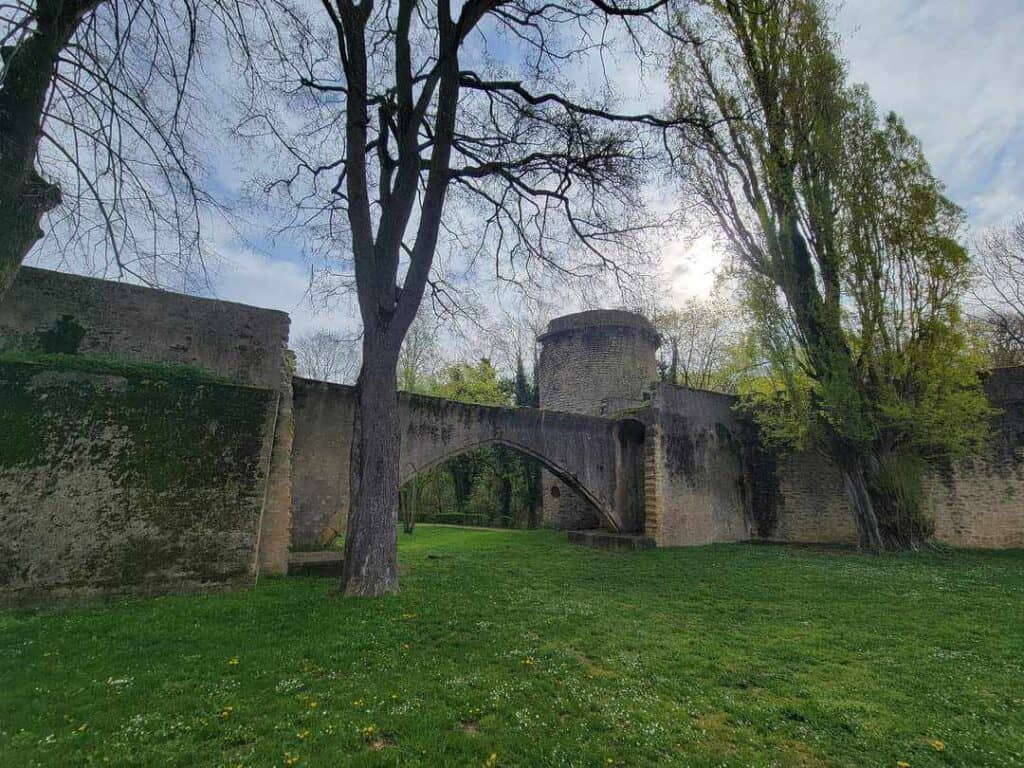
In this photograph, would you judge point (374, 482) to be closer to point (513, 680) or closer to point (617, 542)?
point (513, 680)

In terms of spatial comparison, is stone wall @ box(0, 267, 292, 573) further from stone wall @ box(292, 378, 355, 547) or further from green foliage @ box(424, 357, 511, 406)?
green foliage @ box(424, 357, 511, 406)

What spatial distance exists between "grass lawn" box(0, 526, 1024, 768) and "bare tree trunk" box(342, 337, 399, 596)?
0.38 meters

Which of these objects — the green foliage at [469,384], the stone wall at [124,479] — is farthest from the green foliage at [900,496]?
the green foliage at [469,384]

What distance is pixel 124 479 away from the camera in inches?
232

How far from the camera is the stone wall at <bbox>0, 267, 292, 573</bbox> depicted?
23.2 ft

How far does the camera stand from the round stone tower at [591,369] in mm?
18625

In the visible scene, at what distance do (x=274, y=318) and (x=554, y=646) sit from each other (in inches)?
293

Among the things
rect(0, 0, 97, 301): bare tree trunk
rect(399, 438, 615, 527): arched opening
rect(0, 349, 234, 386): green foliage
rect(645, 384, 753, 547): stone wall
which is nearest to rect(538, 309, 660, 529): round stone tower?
rect(399, 438, 615, 527): arched opening

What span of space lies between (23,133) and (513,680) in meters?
5.56

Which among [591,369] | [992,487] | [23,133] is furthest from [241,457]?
[992,487]

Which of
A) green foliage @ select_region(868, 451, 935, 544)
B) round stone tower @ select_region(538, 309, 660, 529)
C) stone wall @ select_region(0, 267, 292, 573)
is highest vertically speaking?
round stone tower @ select_region(538, 309, 660, 529)

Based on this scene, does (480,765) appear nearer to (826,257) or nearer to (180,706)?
(180,706)

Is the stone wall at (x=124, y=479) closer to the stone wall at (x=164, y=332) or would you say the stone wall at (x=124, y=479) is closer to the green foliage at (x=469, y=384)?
the stone wall at (x=164, y=332)

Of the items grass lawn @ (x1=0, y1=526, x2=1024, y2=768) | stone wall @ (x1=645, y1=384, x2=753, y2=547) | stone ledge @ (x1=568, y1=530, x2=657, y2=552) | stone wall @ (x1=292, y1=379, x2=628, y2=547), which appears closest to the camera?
grass lawn @ (x1=0, y1=526, x2=1024, y2=768)
